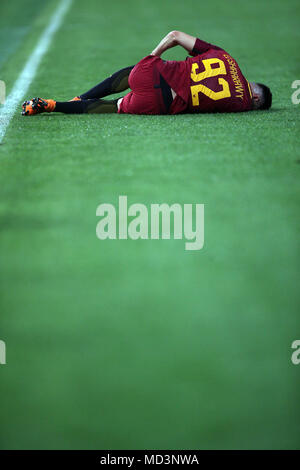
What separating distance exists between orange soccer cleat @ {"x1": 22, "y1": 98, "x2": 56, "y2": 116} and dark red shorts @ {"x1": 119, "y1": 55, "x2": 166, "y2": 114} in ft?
2.03

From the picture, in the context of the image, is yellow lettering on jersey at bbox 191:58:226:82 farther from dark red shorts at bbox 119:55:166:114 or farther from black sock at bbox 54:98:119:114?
black sock at bbox 54:98:119:114

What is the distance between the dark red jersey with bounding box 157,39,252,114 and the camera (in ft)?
18.0

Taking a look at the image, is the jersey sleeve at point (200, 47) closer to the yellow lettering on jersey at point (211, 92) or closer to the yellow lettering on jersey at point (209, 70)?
the yellow lettering on jersey at point (209, 70)

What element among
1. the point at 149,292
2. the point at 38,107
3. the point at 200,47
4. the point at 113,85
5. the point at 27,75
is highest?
the point at 27,75

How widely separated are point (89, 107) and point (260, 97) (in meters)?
1.35

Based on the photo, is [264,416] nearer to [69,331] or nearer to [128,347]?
[128,347]

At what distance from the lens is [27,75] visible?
7.98 m

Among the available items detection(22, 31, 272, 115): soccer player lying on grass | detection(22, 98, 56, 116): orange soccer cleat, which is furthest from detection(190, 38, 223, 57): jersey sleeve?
detection(22, 98, 56, 116): orange soccer cleat

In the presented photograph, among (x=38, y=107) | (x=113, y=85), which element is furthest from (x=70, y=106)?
(x=113, y=85)

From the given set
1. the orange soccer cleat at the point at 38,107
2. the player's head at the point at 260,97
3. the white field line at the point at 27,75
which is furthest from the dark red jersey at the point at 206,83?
the white field line at the point at 27,75

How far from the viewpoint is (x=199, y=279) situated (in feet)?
8.84

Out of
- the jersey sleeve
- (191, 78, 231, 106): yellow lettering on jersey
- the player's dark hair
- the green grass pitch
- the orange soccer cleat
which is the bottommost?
the green grass pitch

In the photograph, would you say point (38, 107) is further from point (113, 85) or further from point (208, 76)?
point (208, 76)
